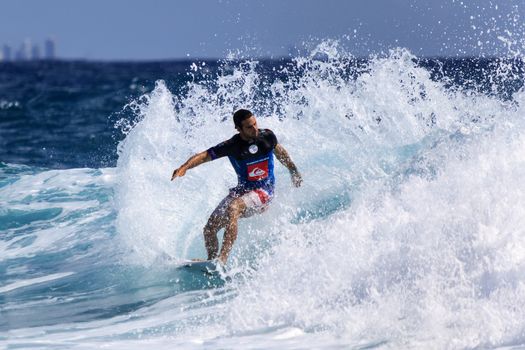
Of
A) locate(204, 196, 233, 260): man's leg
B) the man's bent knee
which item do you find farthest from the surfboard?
the man's bent knee

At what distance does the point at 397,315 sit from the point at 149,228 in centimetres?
389

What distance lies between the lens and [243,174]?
27.3ft

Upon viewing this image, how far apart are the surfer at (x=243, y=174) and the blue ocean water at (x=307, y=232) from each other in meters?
0.35

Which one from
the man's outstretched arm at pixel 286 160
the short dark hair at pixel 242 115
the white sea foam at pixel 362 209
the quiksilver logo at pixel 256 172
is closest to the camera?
the white sea foam at pixel 362 209

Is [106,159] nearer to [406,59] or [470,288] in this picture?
[406,59]

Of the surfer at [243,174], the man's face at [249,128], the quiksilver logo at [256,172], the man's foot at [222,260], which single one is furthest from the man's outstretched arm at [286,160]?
the man's foot at [222,260]

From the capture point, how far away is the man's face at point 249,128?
791 cm

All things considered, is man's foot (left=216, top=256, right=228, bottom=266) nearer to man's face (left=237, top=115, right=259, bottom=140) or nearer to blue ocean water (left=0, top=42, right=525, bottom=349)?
blue ocean water (left=0, top=42, right=525, bottom=349)

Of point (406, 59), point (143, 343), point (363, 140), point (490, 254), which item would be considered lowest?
point (143, 343)

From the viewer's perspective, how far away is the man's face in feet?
26.0

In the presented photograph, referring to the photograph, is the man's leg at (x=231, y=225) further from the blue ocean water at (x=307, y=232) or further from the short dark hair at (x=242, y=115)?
the short dark hair at (x=242, y=115)

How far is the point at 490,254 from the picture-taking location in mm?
6273

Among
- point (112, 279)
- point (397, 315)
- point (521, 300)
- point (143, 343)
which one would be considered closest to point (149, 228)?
point (112, 279)

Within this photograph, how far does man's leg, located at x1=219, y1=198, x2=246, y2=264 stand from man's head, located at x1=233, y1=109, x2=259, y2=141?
0.64 meters
